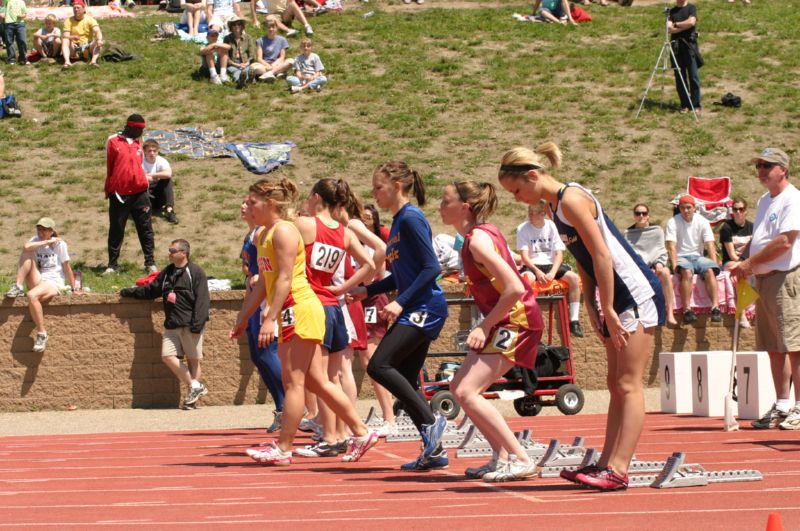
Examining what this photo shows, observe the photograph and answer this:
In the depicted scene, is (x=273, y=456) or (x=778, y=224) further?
(x=778, y=224)

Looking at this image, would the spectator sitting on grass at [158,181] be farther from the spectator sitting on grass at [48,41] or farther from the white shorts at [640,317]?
the white shorts at [640,317]

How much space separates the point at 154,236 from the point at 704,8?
17.6 metres

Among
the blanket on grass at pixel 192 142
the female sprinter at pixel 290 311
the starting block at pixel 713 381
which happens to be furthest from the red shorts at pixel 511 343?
the blanket on grass at pixel 192 142

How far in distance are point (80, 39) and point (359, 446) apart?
1999 centimetres

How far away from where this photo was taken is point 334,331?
31.2 feet

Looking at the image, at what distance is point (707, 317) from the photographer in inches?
674

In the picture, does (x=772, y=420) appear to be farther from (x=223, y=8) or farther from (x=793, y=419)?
(x=223, y=8)

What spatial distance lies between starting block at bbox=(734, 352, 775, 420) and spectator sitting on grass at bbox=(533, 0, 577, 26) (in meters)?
19.6

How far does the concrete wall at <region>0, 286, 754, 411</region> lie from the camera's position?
52.3ft

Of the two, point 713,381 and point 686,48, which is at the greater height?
point 686,48

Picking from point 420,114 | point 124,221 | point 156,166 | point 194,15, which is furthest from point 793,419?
point 194,15

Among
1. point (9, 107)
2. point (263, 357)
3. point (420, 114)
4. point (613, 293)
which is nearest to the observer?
point (613, 293)

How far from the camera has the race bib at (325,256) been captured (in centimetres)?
938

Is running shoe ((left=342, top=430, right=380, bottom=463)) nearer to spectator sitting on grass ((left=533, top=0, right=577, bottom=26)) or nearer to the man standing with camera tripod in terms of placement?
the man standing with camera tripod
